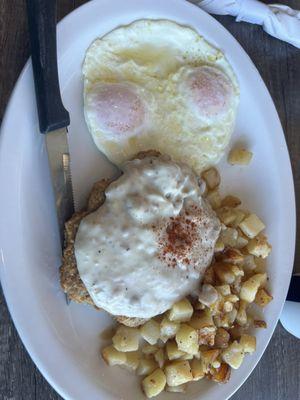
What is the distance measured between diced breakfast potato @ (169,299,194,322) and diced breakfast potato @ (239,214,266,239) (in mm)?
364

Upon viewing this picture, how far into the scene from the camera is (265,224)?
218 centimetres

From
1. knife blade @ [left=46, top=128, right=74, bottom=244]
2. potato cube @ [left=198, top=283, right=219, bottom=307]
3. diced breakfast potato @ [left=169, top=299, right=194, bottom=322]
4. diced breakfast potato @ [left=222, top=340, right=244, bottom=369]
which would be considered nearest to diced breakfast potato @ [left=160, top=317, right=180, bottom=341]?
diced breakfast potato @ [left=169, top=299, right=194, bottom=322]

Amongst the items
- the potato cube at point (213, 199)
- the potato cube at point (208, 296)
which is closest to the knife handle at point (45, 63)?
the potato cube at point (213, 199)

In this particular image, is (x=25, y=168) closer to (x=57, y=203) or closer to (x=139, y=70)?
(x=57, y=203)

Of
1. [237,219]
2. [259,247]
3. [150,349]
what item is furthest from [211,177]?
[150,349]

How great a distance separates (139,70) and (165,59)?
12 centimetres

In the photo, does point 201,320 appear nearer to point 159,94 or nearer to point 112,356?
point 112,356

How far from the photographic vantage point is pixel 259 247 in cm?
204

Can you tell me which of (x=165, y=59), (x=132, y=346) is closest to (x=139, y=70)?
(x=165, y=59)

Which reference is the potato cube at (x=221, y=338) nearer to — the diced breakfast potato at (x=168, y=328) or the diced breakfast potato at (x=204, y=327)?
the diced breakfast potato at (x=204, y=327)

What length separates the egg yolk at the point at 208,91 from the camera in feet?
6.74

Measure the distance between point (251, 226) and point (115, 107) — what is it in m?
0.67

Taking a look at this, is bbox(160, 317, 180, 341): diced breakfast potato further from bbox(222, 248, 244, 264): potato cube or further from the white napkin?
the white napkin

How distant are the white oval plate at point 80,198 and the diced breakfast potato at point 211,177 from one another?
0.26 ft
